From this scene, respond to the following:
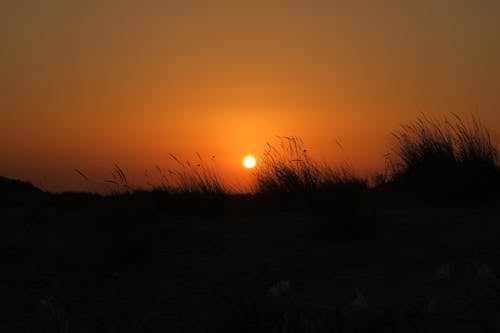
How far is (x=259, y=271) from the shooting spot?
5578 mm

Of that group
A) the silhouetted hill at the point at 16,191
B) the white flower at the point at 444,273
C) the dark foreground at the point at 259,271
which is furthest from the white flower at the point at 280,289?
the silhouetted hill at the point at 16,191

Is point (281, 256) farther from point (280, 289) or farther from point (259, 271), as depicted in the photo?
point (280, 289)

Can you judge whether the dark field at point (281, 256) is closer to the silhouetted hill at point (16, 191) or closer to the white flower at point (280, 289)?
the white flower at point (280, 289)

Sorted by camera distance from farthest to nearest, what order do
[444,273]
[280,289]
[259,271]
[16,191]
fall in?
[16,191]
[259,271]
[444,273]
[280,289]

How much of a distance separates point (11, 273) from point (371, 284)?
134 inches

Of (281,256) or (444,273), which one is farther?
(281,256)

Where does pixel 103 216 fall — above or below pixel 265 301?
above

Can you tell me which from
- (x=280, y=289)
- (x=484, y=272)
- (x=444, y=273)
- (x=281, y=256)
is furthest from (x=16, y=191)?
(x=484, y=272)

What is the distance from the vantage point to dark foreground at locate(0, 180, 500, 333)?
338 cm

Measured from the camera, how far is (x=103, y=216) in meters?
8.26

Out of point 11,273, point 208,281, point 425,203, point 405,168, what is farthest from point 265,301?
point 405,168

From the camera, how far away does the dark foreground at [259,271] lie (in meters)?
3.38

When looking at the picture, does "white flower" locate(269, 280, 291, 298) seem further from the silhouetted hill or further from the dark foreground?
the silhouetted hill

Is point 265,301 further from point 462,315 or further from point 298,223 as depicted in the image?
point 298,223
